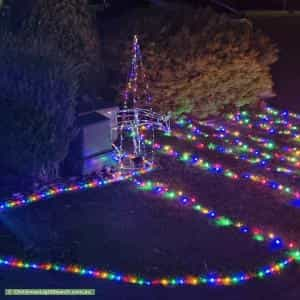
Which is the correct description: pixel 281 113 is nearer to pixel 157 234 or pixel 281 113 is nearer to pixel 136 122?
pixel 136 122

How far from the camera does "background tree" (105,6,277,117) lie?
9289 millimetres

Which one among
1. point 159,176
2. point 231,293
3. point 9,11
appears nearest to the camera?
point 231,293

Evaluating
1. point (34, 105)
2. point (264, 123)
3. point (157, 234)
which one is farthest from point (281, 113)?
point (157, 234)

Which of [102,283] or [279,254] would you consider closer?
[102,283]

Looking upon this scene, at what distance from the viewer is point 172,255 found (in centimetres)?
542

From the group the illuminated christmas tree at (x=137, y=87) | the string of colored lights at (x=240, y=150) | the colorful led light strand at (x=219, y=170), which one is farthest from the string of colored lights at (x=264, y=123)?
the colorful led light strand at (x=219, y=170)

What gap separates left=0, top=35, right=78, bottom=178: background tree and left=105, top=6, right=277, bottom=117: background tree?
8.39ft

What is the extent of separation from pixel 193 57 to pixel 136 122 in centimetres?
163

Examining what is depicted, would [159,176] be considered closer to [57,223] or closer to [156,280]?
[57,223]

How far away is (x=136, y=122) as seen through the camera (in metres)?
8.26

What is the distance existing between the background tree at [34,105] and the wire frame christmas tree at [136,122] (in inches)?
45.6

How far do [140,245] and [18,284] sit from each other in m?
1.13

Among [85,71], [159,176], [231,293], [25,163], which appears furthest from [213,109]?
[231,293]

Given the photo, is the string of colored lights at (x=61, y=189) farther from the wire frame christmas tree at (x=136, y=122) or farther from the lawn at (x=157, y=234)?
the wire frame christmas tree at (x=136, y=122)
